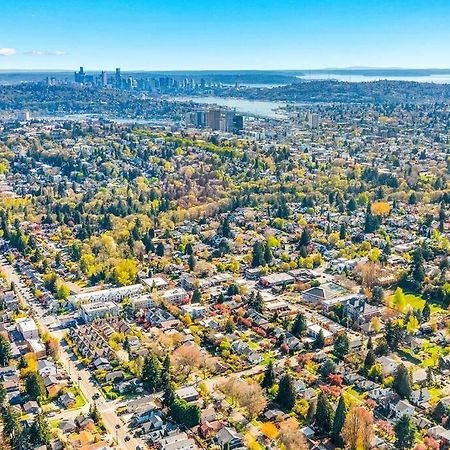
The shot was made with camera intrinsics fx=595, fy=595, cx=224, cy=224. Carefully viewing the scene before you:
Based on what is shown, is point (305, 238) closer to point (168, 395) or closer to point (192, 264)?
point (192, 264)

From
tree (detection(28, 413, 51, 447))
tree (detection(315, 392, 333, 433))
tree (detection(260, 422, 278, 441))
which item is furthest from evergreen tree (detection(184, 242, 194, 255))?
tree (detection(28, 413, 51, 447))

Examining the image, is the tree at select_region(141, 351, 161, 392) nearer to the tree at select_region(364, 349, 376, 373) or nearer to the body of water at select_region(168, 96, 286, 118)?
the tree at select_region(364, 349, 376, 373)

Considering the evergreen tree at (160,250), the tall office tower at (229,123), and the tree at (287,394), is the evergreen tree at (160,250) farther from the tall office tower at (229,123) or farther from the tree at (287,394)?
the tall office tower at (229,123)

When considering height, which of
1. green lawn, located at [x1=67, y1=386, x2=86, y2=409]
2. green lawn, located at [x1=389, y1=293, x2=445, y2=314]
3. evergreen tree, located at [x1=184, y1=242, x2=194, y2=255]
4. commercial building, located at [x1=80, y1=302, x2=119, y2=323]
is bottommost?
green lawn, located at [x1=389, y1=293, x2=445, y2=314]

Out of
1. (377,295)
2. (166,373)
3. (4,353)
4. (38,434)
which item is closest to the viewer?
(38,434)

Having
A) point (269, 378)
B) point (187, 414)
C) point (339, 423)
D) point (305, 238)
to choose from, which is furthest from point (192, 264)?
point (339, 423)

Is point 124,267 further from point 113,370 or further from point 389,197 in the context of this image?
point 389,197

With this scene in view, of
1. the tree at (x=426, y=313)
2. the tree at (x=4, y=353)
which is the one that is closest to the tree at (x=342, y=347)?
the tree at (x=426, y=313)
